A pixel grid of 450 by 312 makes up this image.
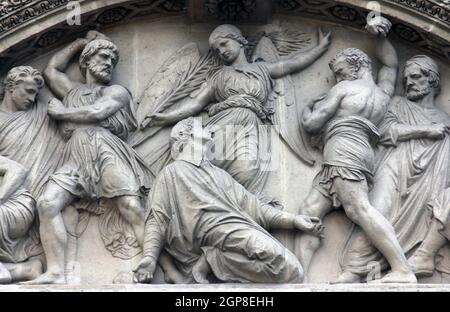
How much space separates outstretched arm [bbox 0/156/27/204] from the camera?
13812 millimetres

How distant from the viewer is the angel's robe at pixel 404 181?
543 inches

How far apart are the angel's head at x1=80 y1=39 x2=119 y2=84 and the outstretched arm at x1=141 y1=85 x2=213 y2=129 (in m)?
0.53

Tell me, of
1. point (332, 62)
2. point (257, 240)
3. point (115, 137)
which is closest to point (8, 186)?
point (115, 137)

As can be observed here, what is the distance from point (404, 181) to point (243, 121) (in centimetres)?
148

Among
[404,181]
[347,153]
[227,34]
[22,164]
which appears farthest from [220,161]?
[22,164]

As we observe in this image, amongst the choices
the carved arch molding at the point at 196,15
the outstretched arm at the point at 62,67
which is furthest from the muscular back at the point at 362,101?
the outstretched arm at the point at 62,67

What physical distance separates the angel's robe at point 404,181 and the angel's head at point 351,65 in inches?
15.7

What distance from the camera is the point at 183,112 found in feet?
47.1

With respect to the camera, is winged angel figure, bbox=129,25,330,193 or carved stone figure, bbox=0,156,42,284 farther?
winged angel figure, bbox=129,25,330,193

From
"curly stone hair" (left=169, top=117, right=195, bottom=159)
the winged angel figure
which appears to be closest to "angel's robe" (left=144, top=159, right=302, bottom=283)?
"curly stone hair" (left=169, top=117, right=195, bottom=159)

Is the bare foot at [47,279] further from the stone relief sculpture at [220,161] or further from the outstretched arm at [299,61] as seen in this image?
the outstretched arm at [299,61]

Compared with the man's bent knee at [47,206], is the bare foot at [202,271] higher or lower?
lower

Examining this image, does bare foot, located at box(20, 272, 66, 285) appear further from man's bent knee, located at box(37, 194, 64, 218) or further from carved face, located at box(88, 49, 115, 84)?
carved face, located at box(88, 49, 115, 84)

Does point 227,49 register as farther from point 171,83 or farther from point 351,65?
point 351,65
